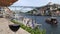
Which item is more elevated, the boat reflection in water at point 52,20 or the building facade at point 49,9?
the building facade at point 49,9

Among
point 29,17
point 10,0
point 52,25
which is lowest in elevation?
point 52,25

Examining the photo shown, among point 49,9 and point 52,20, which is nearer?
point 49,9

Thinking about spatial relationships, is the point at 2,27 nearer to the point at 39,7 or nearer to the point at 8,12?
the point at 8,12

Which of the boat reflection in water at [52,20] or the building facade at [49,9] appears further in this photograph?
the boat reflection in water at [52,20]

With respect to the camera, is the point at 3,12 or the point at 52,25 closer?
the point at 3,12

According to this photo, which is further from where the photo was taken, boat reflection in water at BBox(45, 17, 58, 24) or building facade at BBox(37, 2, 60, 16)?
boat reflection in water at BBox(45, 17, 58, 24)

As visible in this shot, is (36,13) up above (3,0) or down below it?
below

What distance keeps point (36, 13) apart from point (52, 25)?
3.08 meters

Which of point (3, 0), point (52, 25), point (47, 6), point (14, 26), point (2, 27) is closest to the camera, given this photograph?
point (14, 26)

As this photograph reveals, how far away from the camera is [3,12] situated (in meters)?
5.58

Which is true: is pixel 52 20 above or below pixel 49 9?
below

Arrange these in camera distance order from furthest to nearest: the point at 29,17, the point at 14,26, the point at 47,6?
the point at 47,6 → the point at 29,17 → the point at 14,26

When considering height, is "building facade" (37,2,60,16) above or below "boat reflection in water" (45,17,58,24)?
above

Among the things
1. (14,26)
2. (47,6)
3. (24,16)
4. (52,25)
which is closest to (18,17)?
(24,16)
